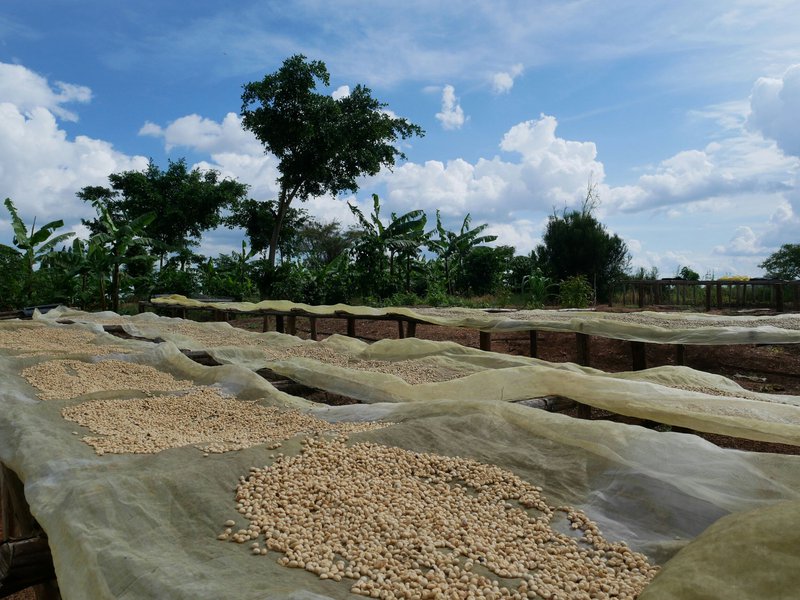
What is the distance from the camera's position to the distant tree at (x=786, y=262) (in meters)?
24.4

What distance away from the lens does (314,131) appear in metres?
17.3

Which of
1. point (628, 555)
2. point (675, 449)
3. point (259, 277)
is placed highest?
point (259, 277)

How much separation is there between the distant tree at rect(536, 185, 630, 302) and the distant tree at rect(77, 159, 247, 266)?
38.6 ft

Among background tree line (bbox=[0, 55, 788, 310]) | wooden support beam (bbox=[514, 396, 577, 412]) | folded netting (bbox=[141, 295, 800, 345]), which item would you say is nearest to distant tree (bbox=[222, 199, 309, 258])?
background tree line (bbox=[0, 55, 788, 310])

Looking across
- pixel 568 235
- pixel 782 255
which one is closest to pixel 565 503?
pixel 568 235

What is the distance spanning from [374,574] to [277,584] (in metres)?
0.24

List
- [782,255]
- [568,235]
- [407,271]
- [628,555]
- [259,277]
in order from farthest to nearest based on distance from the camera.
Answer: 1. [782,255]
2. [568,235]
3. [259,277]
4. [407,271]
5. [628,555]

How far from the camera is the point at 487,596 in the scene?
1446mm

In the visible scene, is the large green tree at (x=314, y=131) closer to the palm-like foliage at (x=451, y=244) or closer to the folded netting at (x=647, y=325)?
the palm-like foliage at (x=451, y=244)

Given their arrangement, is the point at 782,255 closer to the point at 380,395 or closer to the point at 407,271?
the point at 407,271

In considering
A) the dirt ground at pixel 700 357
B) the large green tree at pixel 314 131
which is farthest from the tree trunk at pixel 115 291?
the dirt ground at pixel 700 357

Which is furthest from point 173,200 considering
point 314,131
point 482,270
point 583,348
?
point 583,348

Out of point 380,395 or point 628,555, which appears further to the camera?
point 380,395

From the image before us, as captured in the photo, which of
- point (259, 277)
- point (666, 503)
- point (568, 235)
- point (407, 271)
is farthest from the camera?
point (568, 235)
